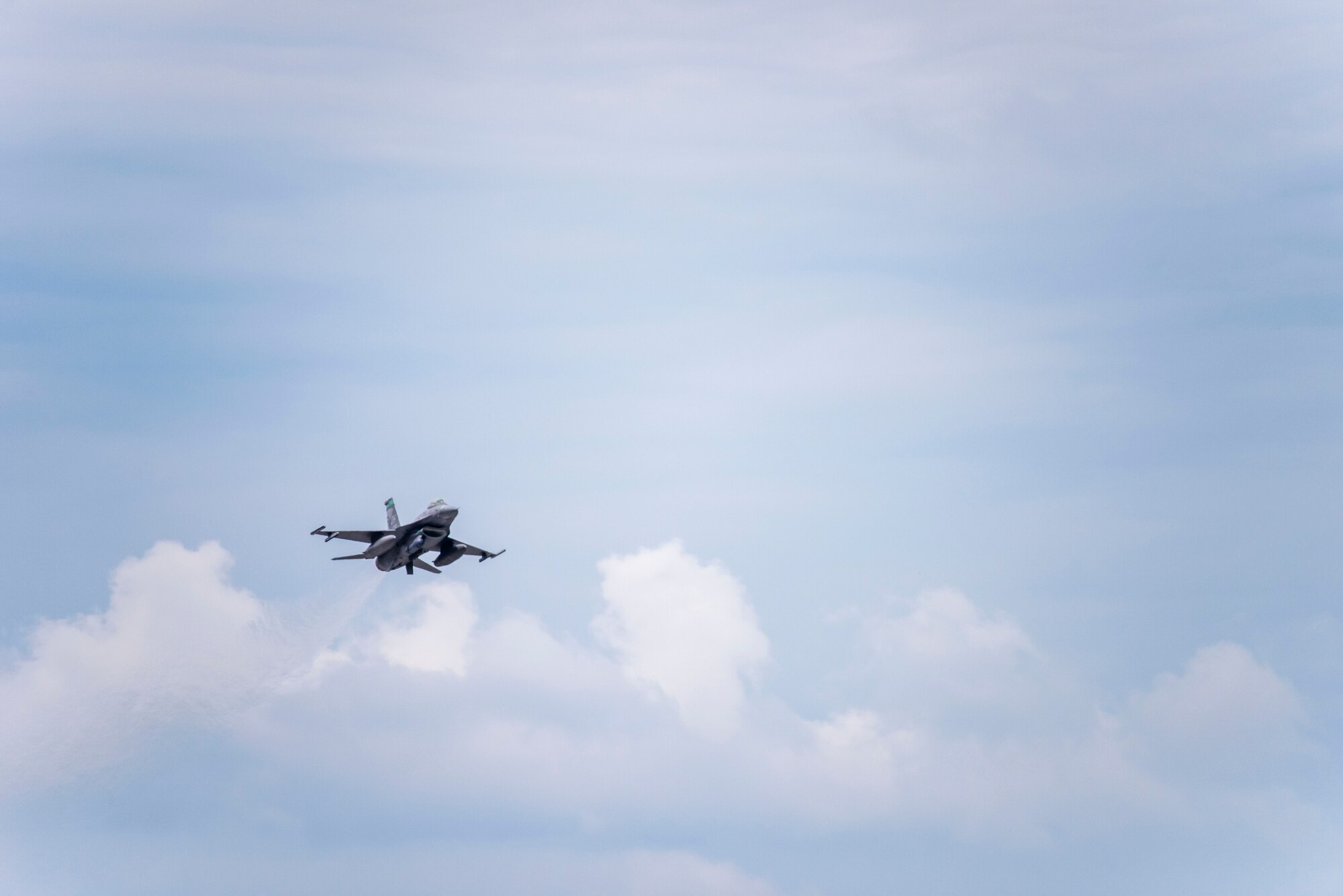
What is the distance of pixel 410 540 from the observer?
124812 millimetres

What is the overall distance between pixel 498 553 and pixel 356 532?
14.1m

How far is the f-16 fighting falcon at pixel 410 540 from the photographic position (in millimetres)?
123312

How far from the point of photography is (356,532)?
12525cm

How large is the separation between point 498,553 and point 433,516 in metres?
9.93

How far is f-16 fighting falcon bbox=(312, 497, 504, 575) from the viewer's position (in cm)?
12331

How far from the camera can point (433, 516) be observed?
12294 cm

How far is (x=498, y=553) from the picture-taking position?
130375mm

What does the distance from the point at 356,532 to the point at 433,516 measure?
27.1 feet
